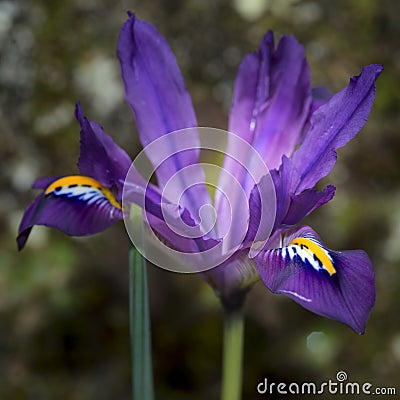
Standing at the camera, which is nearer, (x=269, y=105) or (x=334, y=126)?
(x=334, y=126)

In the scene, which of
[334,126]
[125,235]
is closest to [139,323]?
[334,126]

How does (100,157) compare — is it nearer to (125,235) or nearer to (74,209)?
(74,209)

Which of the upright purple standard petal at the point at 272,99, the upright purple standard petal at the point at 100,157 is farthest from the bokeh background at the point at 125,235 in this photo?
the upright purple standard petal at the point at 100,157

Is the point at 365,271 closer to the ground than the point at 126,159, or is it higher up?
closer to the ground

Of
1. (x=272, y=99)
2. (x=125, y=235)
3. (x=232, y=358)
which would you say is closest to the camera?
(x=232, y=358)

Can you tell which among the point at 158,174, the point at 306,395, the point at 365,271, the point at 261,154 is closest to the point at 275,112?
the point at 261,154

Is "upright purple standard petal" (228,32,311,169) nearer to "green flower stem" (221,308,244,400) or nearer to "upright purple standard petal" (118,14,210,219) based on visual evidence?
"upright purple standard petal" (118,14,210,219)

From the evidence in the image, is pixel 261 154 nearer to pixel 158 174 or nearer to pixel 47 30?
pixel 158 174

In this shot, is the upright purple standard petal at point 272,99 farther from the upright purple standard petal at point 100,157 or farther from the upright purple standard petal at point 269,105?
the upright purple standard petal at point 100,157
